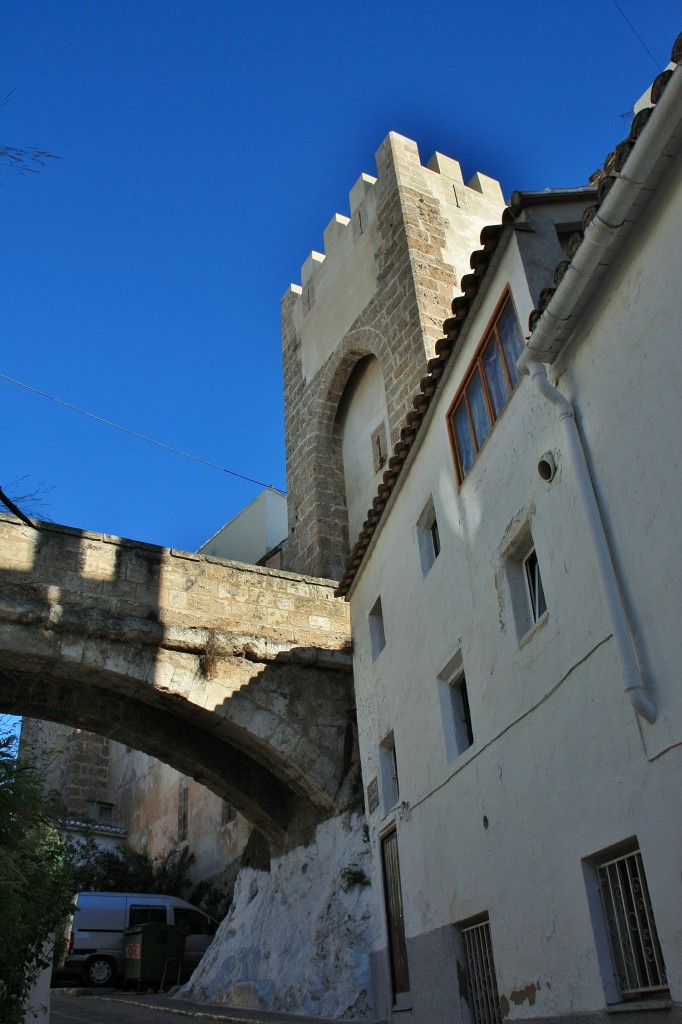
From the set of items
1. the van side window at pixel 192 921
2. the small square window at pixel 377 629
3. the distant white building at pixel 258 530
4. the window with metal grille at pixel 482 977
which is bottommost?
the window with metal grille at pixel 482 977

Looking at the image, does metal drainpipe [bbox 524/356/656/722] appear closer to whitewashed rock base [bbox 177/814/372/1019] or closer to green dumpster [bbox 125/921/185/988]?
whitewashed rock base [bbox 177/814/372/1019]

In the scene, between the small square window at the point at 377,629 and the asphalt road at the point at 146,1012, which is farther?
the small square window at the point at 377,629

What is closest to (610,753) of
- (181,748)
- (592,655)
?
(592,655)

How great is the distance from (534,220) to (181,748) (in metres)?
7.03

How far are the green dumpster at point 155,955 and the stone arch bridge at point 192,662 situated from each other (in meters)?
3.09

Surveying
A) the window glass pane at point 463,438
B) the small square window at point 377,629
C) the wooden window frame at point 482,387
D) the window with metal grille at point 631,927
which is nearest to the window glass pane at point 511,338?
the wooden window frame at point 482,387

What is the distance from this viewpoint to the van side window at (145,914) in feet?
44.9

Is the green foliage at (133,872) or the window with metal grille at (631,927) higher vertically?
the green foliage at (133,872)

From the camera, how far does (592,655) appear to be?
4.84 m

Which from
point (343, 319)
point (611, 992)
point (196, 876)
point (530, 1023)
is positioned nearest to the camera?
point (611, 992)

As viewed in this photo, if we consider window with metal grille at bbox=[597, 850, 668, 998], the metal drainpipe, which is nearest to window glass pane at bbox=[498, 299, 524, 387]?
the metal drainpipe

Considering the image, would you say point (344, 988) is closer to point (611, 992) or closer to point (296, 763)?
point (296, 763)

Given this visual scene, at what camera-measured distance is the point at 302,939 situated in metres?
9.57

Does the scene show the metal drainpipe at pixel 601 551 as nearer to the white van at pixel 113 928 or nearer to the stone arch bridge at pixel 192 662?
the stone arch bridge at pixel 192 662
